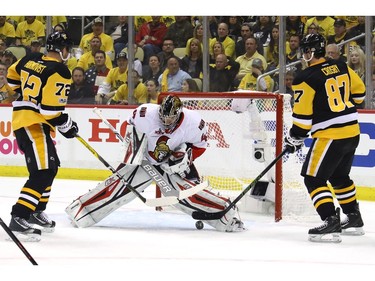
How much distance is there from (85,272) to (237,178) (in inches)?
110

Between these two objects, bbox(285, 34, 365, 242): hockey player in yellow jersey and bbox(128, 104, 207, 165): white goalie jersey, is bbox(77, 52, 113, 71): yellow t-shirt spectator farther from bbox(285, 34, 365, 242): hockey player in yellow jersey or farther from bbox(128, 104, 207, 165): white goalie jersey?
bbox(285, 34, 365, 242): hockey player in yellow jersey

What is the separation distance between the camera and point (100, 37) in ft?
32.0

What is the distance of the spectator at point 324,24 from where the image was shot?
855 cm

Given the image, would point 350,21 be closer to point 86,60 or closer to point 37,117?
point 86,60

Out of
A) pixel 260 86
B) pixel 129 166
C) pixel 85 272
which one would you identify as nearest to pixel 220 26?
pixel 260 86

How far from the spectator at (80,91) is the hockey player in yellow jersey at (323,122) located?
12.9 ft

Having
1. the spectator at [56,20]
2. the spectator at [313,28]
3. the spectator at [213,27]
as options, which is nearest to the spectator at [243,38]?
the spectator at [213,27]

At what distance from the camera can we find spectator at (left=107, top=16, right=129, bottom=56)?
9484 mm

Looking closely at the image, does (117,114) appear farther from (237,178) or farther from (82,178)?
(237,178)

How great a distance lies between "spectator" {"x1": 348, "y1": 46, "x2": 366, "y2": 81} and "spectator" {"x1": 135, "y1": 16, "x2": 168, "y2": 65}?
197cm

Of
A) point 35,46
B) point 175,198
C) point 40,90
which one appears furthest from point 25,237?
point 35,46

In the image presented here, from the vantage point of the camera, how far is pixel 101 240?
581cm

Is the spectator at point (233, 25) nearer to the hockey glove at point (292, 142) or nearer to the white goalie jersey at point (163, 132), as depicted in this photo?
the white goalie jersey at point (163, 132)

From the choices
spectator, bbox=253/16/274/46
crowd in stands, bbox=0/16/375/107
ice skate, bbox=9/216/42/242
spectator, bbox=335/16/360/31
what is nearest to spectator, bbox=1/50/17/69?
crowd in stands, bbox=0/16/375/107
